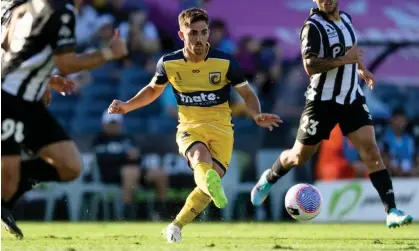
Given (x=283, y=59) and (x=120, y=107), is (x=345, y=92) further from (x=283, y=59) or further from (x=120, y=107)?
(x=283, y=59)

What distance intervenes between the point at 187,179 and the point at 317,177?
210 centimetres

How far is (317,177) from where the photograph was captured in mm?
16281

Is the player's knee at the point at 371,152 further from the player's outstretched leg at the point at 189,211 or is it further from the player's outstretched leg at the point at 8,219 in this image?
the player's outstretched leg at the point at 8,219

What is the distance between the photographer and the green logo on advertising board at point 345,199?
1527cm

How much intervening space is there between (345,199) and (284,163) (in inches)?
177

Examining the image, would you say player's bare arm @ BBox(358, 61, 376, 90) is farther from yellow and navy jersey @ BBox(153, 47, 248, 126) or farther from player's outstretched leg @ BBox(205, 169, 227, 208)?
player's outstretched leg @ BBox(205, 169, 227, 208)

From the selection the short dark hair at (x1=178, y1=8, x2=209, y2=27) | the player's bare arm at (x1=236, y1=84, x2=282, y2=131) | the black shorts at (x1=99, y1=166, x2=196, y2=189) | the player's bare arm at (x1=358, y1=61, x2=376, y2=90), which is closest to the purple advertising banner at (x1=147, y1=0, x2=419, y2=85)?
the black shorts at (x1=99, y1=166, x2=196, y2=189)

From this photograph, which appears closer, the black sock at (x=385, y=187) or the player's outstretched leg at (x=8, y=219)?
the player's outstretched leg at (x=8, y=219)

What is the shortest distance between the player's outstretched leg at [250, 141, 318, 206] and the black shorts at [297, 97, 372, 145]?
0.41 ft

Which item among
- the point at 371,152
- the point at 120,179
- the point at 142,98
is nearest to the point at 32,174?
the point at 142,98

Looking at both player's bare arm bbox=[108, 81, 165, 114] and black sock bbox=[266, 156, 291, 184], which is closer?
player's bare arm bbox=[108, 81, 165, 114]

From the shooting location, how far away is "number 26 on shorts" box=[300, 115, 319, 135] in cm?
1045

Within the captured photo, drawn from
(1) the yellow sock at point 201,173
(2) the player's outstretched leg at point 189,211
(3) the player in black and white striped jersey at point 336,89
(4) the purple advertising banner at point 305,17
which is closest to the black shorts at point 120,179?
(4) the purple advertising banner at point 305,17

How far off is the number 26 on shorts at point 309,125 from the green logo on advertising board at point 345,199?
4.93 m
